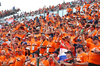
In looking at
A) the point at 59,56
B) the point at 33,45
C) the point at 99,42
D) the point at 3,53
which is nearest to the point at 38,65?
the point at 59,56

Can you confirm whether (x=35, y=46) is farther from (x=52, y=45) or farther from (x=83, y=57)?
(x=83, y=57)

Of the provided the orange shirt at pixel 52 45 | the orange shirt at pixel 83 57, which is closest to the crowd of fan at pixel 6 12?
the orange shirt at pixel 52 45

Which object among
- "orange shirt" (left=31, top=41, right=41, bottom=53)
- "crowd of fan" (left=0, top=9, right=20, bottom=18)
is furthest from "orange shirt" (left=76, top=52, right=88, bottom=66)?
"crowd of fan" (left=0, top=9, right=20, bottom=18)

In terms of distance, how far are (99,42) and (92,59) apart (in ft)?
3.42

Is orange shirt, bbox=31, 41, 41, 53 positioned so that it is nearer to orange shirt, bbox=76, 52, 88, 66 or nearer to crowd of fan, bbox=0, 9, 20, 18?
orange shirt, bbox=76, 52, 88, 66

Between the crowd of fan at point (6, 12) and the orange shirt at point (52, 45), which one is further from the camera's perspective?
the crowd of fan at point (6, 12)

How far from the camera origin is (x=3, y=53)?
6.18m

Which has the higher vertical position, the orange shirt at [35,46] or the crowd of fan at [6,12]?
the crowd of fan at [6,12]

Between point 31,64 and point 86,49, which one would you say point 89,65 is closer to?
point 86,49

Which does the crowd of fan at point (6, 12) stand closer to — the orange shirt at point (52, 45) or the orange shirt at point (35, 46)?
the orange shirt at point (35, 46)

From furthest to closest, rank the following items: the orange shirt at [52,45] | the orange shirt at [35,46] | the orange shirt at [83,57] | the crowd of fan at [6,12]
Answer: the crowd of fan at [6,12] < the orange shirt at [35,46] < the orange shirt at [52,45] < the orange shirt at [83,57]

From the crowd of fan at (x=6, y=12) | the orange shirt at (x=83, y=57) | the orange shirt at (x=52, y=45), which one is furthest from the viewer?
the crowd of fan at (x=6, y=12)

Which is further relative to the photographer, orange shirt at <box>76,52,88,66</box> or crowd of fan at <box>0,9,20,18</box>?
crowd of fan at <box>0,9,20,18</box>

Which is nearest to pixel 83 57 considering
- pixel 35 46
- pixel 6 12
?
pixel 35 46
